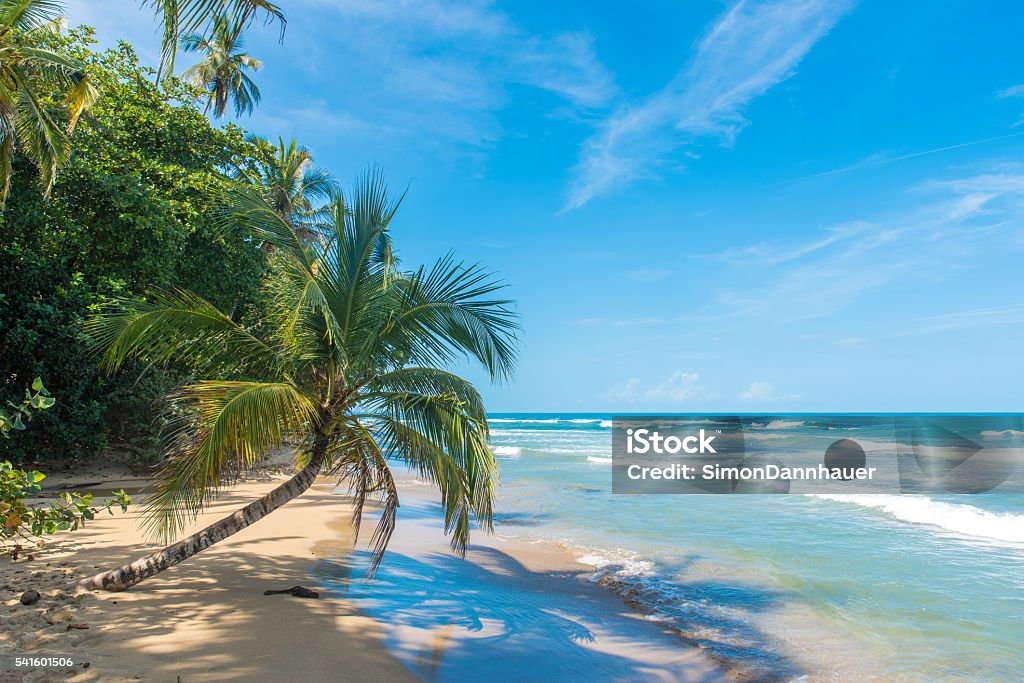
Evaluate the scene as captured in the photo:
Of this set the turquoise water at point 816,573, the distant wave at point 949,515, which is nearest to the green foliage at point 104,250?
the turquoise water at point 816,573

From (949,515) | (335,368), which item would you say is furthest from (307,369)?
(949,515)

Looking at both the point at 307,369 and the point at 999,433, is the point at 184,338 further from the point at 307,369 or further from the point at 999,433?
the point at 999,433

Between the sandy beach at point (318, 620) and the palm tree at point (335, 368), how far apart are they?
2.32 feet

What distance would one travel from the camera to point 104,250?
1241 centimetres

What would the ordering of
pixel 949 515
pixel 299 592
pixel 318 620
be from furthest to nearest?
pixel 949 515, pixel 299 592, pixel 318 620

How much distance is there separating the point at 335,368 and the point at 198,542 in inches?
79.1

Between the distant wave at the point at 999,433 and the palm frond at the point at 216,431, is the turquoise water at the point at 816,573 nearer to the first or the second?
the palm frond at the point at 216,431

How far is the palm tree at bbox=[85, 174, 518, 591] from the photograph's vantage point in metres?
5.29

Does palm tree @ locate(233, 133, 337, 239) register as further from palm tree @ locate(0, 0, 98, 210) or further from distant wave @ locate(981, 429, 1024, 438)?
distant wave @ locate(981, 429, 1024, 438)

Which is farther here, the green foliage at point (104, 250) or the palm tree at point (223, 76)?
the palm tree at point (223, 76)

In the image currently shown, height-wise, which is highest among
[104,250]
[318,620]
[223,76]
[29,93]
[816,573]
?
[223,76]

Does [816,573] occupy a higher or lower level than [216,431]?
lower

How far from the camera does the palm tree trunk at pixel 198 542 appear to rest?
17.8 ft

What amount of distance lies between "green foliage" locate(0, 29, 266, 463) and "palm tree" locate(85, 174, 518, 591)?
4620mm
